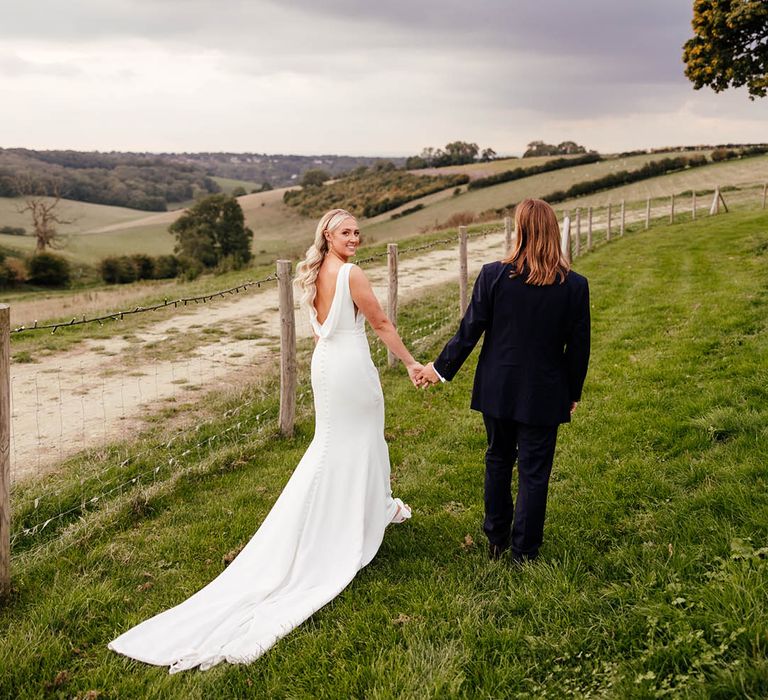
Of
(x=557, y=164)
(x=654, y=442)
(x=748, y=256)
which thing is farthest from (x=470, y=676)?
(x=557, y=164)

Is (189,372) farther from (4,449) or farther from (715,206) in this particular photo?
(715,206)

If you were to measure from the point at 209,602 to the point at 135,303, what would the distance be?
16.1 m

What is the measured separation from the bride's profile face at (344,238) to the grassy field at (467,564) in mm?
2192

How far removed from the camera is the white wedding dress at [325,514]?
4242mm

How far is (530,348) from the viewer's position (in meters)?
4.26

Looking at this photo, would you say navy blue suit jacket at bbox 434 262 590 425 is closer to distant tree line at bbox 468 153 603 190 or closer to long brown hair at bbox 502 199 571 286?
long brown hair at bbox 502 199 571 286

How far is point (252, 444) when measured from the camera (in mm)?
7578

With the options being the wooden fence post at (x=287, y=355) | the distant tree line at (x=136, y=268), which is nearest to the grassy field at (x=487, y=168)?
the distant tree line at (x=136, y=268)

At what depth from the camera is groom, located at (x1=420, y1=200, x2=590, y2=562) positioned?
13.7ft

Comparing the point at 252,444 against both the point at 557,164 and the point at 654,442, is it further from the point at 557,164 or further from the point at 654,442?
the point at 557,164

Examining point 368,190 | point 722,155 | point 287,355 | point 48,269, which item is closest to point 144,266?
point 48,269

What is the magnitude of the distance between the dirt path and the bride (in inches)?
162

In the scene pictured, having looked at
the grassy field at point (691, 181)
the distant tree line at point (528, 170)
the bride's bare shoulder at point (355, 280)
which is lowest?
the bride's bare shoulder at point (355, 280)

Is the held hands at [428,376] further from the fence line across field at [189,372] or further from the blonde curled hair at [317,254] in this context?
the fence line across field at [189,372]
